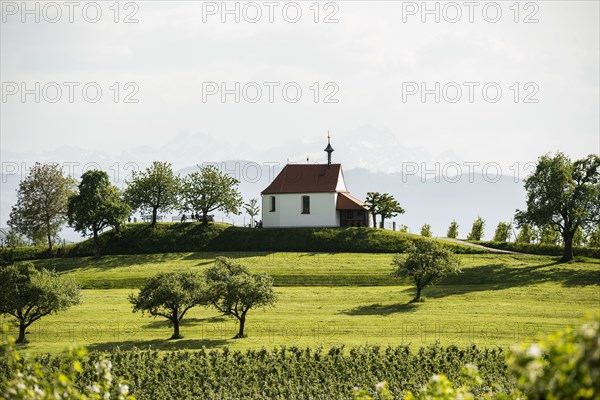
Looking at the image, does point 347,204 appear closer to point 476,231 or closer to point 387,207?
point 387,207

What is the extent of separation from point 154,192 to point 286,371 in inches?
2440

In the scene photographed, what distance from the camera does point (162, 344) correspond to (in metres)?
43.6

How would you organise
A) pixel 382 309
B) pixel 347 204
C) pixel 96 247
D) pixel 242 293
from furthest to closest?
pixel 347 204 → pixel 96 247 → pixel 382 309 → pixel 242 293

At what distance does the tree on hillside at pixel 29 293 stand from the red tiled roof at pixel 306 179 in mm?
45732

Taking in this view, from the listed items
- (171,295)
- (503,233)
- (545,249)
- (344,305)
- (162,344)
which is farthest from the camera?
(503,233)

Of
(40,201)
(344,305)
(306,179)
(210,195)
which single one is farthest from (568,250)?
(40,201)

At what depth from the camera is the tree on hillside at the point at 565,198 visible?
7450 cm

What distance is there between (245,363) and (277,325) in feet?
45.0

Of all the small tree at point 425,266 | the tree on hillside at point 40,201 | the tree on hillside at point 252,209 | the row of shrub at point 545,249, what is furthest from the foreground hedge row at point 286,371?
the tree on hillside at point 252,209

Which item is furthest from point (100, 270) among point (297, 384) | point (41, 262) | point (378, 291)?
point (297, 384)

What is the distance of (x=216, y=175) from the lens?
9362 centimetres

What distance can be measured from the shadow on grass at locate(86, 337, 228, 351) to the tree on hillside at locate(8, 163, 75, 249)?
51.6 m

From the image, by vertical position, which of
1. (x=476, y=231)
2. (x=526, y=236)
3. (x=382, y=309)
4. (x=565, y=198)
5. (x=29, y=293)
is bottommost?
(x=382, y=309)

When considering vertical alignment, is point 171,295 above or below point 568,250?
below
